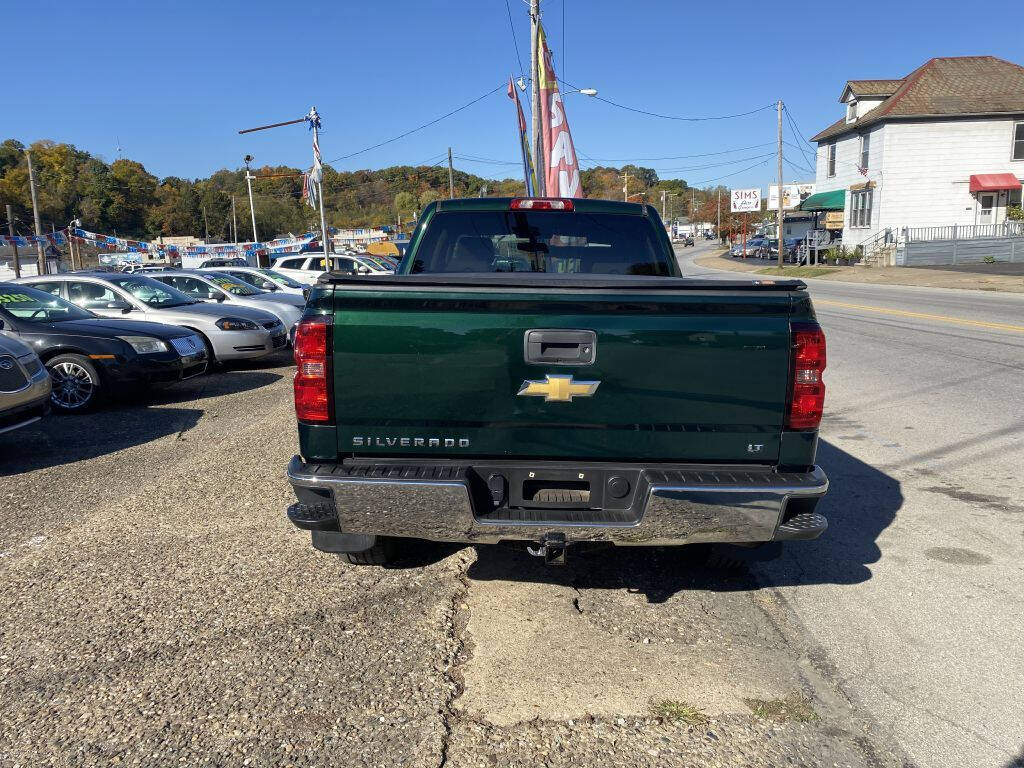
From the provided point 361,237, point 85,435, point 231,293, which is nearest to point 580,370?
point 85,435

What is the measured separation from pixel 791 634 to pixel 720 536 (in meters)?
0.69

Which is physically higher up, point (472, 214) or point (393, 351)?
point (472, 214)

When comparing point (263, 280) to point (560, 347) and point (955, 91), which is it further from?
point (955, 91)

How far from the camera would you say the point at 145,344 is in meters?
9.28

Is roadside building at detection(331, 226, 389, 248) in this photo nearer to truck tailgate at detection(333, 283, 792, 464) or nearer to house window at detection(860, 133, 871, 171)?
house window at detection(860, 133, 871, 171)

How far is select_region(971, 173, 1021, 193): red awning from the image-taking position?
38406 millimetres

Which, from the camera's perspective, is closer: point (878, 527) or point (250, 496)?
point (878, 527)

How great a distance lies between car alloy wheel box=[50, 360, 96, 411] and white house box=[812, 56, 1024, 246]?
40.3m

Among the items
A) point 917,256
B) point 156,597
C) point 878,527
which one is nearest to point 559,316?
point 156,597

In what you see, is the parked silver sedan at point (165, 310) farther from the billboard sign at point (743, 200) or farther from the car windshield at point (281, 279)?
the billboard sign at point (743, 200)

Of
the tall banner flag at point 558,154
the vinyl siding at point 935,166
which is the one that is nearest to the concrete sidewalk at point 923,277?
the vinyl siding at point 935,166

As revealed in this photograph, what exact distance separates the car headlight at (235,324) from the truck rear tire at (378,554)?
8.26m

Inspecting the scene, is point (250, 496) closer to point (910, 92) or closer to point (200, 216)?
point (910, 92)

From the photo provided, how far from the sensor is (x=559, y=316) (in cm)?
324
